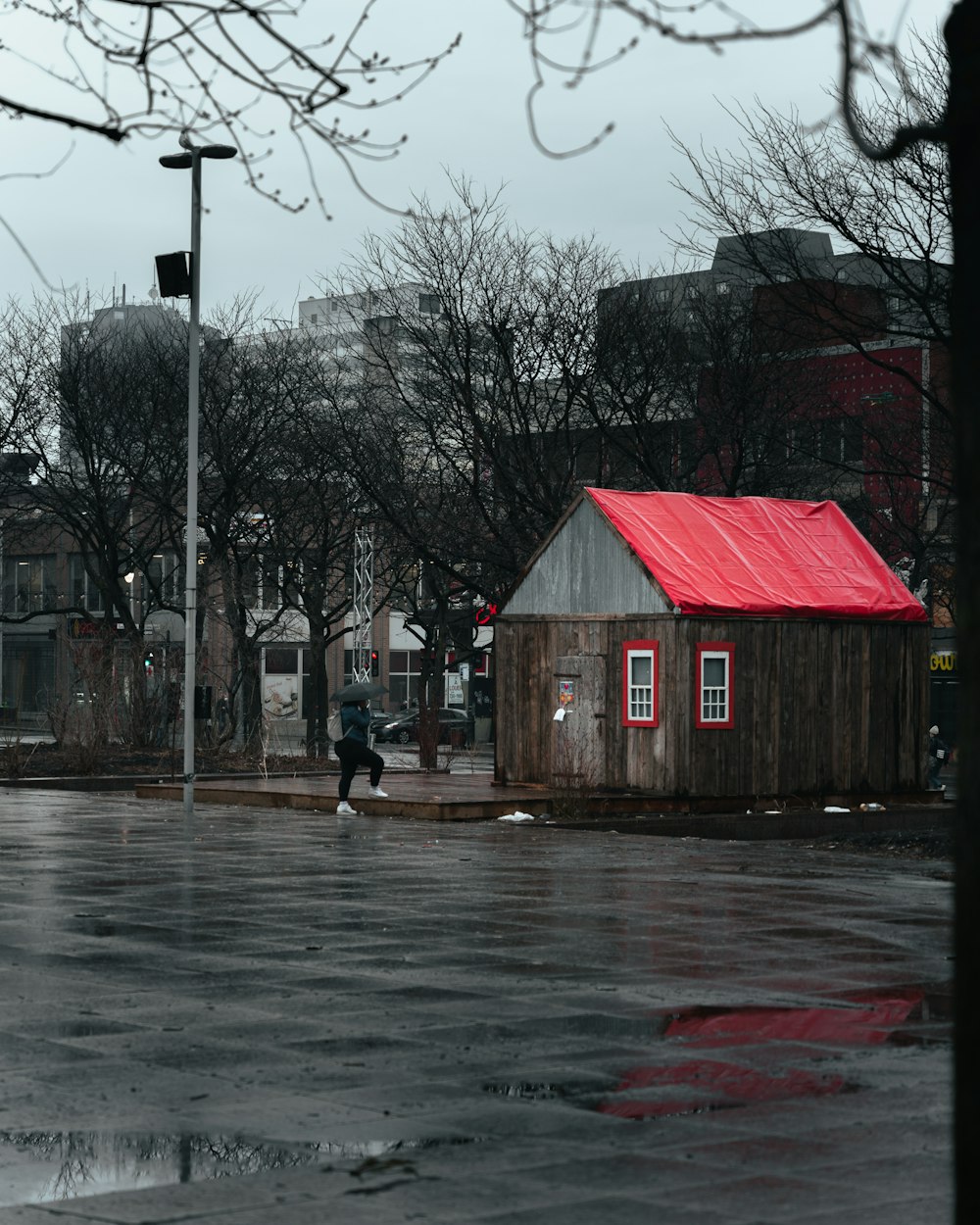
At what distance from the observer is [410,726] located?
75.1 meters

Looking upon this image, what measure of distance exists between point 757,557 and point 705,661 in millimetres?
2935

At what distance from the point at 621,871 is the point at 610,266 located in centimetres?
2430

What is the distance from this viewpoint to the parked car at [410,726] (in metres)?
70.8

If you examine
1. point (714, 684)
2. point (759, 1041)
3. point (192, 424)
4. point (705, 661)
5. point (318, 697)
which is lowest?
point (759, 1041)

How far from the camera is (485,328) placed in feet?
129

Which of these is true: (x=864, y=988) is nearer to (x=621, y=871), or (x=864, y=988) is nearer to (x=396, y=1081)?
(x=396, y=1081)

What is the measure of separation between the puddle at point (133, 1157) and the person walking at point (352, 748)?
1832 centimetres

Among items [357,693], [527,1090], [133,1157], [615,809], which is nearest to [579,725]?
[615,809]

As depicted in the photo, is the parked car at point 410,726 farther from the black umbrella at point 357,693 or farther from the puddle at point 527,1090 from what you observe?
the puddle at point 527,1090

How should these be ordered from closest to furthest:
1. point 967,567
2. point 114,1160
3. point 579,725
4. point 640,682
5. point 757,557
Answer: point 967,567, point 114,1160, point 640,682, point 579,725, point 757,557

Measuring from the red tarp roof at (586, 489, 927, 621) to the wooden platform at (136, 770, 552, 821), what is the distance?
147 inches

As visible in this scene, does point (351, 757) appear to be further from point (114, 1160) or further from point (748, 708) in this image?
point (114, 1160)

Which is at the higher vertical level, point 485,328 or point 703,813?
point 485,328

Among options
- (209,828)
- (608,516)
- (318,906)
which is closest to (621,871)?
(318,906)
